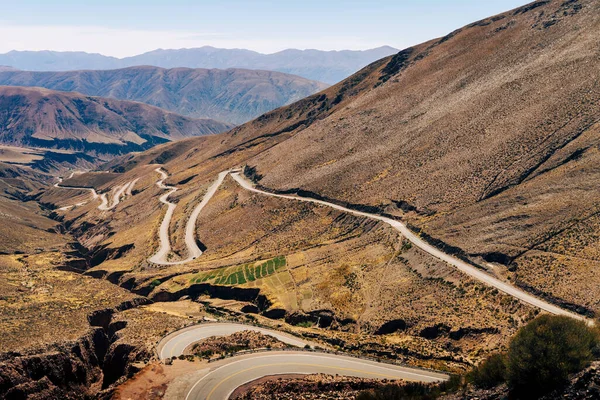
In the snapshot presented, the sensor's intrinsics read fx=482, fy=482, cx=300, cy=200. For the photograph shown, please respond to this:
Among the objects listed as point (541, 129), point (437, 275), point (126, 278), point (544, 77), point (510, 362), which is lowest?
point (126, 278)

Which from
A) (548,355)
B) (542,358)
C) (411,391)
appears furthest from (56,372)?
(548,355)

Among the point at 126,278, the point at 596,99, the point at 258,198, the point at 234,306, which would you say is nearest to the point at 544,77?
the point at 596,99

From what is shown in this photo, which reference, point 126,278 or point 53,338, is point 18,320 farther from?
point 126,278

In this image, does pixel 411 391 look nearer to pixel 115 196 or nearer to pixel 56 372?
Result: pixel 56 372

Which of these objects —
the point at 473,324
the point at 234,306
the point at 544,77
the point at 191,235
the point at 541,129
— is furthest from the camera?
the point at 191,235

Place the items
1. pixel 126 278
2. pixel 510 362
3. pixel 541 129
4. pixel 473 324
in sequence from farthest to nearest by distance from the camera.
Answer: pixel 126 278
pixel 541 129
pixel 473 324
pixel 510 362

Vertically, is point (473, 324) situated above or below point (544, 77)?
below

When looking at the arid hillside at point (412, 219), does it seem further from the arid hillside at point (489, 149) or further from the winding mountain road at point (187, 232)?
the winding mountain road at point (187, 232)
